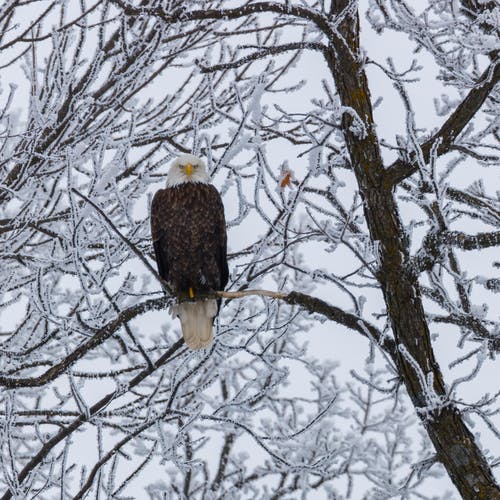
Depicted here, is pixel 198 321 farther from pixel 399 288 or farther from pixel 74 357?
pixel 399 288

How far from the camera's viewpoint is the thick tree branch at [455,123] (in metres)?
3.23

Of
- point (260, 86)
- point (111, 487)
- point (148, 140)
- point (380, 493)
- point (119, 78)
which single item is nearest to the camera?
point (260, 86)

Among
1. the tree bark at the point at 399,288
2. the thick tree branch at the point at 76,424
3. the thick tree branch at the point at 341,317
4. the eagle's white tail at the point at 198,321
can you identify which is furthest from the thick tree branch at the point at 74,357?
the tree bark at the point at 399,288

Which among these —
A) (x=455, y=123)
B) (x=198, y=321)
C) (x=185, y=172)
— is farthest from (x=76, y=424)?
(x=455, y=123)

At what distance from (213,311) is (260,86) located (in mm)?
1943

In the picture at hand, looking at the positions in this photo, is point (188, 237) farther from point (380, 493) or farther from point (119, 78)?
point (380, 493)

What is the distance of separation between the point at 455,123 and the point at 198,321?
1.88 meters

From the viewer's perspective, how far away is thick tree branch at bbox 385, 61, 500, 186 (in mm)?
3227

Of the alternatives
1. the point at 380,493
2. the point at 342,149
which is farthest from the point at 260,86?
the point at 380,493

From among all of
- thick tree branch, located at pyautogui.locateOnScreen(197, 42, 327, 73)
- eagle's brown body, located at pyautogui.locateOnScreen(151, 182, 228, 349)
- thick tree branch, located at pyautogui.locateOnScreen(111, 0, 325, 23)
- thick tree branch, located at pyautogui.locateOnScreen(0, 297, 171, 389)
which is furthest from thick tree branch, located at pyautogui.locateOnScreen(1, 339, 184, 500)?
thick tree branch, located at pyautogui.locateOnScreen(111, 0, 325, 23)

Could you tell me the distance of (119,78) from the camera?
4207 mm

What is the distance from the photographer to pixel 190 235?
4.80 metres

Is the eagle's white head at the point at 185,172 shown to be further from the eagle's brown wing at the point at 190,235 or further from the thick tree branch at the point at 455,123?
the thick tree branch at the point at 455,123

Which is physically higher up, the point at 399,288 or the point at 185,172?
the point at 185,172
